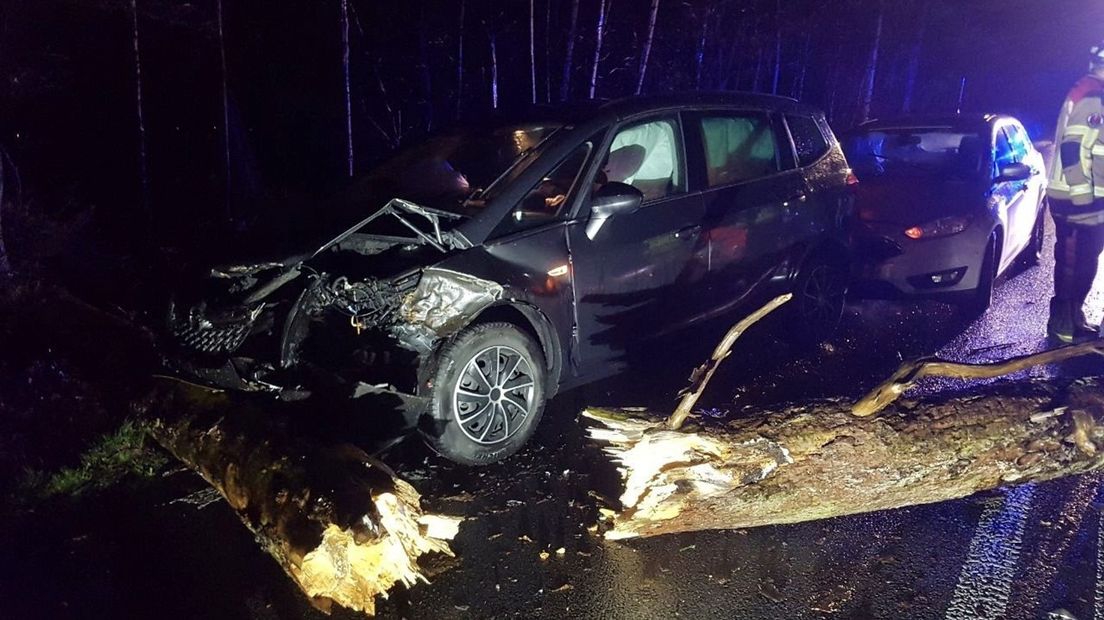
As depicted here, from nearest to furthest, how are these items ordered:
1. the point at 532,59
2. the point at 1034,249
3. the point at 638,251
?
the point at 638,251 → the point at 1034,249 → the point at 532,59

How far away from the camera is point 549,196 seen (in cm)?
401

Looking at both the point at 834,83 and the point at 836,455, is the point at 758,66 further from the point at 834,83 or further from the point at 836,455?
the point at 836,455

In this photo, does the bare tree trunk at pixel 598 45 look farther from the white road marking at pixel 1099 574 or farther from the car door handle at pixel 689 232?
the white road marking at pixel 1099 574

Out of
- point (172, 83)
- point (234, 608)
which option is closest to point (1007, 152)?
point (234, 608)

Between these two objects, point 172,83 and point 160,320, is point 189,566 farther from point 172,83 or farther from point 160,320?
point 172,83

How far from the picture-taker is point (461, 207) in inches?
154

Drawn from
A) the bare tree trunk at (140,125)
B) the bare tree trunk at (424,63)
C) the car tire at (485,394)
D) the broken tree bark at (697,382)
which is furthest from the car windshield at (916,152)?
the bare tree trunk at (140,125)

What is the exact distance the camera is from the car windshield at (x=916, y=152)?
22.3 ft

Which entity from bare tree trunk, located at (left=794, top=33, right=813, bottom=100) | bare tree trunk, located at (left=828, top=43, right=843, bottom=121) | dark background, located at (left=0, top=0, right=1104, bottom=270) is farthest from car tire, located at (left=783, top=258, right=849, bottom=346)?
bare tree trunk, located at (left=828, top=43, right=843, bottom=121)

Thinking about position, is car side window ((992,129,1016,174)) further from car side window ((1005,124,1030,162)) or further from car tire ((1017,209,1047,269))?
car tire ((1017,209,1047,269))

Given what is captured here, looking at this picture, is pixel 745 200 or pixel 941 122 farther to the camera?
pixel 941 122

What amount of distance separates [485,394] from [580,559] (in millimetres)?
1010

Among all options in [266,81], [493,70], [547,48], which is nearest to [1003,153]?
[493,70]

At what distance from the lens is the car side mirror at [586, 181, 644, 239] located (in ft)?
13.0
